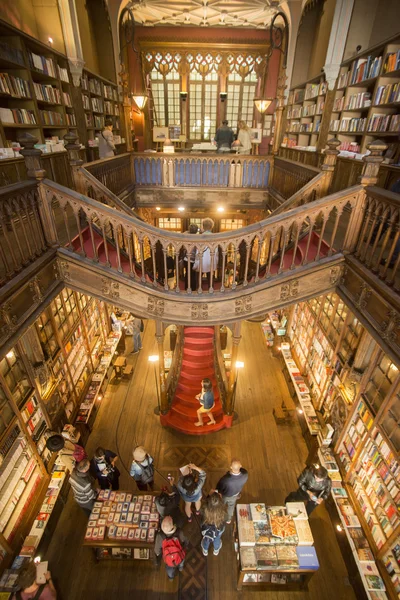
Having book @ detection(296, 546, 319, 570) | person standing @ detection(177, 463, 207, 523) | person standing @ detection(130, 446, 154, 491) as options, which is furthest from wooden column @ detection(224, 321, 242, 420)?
book @ detection(296, 546, 319, 570)

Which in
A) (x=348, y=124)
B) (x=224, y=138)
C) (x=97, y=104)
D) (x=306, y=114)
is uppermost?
(x=97, y=104)

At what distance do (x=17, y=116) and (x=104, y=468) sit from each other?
6.18 meters

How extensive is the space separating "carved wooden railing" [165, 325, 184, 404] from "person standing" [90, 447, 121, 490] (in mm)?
1879

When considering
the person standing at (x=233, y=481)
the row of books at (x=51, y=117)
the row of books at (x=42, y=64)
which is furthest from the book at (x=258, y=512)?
the row of books at (x=42, y=64)

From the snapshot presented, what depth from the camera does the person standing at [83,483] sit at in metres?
4.05

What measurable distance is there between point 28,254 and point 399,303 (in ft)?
14.2

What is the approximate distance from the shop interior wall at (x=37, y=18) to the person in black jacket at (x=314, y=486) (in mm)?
9086

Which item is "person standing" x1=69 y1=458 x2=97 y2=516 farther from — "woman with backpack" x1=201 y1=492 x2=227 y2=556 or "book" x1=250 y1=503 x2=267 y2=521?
"book" x1=250 y1=503 x2=267 y2=521

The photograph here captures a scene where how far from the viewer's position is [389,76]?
17.9 ft

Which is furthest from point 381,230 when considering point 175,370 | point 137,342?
point 137,342

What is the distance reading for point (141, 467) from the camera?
444cm

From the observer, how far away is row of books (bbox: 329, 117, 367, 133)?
A: 6.26 metres

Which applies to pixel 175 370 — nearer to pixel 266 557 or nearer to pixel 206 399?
pixel 206 399

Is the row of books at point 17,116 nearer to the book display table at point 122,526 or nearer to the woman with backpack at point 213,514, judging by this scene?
the book display table at point 122,526
